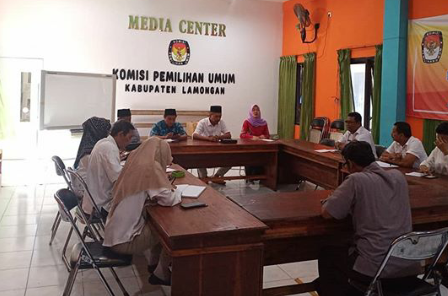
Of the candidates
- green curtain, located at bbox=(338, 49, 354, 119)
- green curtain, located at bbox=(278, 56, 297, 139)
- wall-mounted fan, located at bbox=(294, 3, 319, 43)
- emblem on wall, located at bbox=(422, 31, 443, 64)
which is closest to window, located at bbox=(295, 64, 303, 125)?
green curtain, located at bbox=(278, 56, 297, 139)

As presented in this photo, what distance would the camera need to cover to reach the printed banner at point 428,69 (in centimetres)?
526

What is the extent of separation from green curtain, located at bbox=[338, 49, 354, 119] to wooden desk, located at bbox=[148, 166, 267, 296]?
521cm

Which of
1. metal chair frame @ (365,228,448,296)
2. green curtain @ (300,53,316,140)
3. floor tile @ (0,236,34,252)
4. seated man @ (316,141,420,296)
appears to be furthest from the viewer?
green curtain @ (300,53,316,140)

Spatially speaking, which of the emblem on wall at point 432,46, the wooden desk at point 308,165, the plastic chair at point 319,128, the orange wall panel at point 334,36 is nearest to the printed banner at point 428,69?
the emblem on wall at point 432,46

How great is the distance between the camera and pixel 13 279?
3.10m

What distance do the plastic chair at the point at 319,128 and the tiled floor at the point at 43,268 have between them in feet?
13.8

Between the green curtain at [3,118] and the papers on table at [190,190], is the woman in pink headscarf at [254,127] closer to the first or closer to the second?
the papers on table at [190,190]

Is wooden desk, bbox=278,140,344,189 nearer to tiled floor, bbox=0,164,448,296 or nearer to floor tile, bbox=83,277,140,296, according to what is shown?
tiled floor, bbox=0,164,448,296

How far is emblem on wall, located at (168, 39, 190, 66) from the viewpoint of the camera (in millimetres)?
8500

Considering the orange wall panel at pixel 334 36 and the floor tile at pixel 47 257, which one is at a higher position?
the orange wall panel at pixel 334 36

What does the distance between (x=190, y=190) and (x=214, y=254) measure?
97 centimetres

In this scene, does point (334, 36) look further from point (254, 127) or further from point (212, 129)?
point (212, 129)

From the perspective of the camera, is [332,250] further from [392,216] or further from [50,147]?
[50,147]

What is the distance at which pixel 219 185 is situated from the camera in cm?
634
